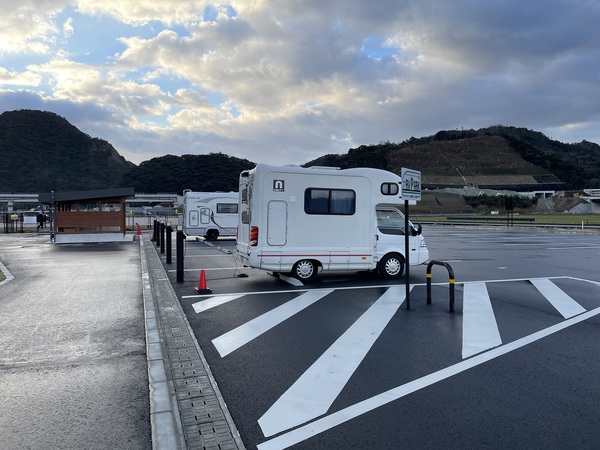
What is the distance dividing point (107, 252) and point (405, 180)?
1553 centimetres

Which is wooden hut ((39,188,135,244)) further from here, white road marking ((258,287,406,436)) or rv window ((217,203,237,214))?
white road marking ((258,287,406,436))

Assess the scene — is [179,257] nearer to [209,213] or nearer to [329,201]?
[329,201]

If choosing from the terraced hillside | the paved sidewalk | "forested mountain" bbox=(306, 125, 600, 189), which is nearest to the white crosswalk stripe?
the paved sidewalk

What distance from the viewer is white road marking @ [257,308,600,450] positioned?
385 cm

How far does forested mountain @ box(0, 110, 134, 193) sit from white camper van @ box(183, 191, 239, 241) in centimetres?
11408

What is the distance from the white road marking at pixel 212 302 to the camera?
891 cm

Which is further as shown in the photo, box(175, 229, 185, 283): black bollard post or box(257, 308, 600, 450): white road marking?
box(175, 229, 185, 283): black bollard post

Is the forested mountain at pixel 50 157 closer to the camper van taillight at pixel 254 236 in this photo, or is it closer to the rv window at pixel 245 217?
the rv window at pixel 245 217

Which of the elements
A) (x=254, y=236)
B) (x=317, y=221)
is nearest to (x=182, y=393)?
(x=254, y=236)

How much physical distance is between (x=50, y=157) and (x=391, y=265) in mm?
149199

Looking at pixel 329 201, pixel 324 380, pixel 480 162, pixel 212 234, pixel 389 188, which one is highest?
pixel 480 162

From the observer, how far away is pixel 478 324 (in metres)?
7.65

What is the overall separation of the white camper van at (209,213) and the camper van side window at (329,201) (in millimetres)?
16159

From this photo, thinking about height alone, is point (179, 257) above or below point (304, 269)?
above
